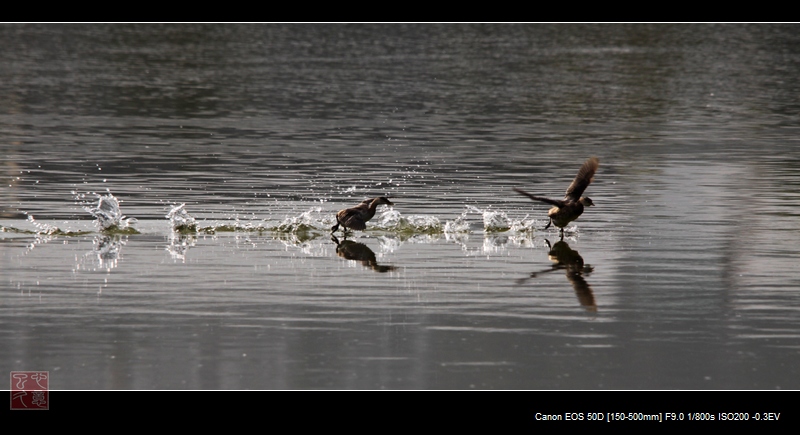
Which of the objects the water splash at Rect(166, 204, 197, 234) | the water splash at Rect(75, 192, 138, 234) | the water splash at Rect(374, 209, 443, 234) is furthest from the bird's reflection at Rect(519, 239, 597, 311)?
the water splash at Rect(75, 192, 138, 234)

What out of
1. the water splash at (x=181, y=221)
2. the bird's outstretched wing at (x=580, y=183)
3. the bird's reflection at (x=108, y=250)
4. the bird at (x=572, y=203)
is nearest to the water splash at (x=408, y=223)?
the bird at (x=572, y=203)

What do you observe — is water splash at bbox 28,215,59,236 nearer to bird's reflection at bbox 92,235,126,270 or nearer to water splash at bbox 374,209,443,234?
bird's reflection at bbox 92,235,126,270

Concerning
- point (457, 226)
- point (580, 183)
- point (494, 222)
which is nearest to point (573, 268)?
point (580, 183)

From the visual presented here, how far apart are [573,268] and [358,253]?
2.81 metres

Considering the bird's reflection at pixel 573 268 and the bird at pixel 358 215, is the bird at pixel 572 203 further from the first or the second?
the bird at pixel 358 215

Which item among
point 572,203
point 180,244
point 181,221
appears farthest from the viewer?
point 181,221

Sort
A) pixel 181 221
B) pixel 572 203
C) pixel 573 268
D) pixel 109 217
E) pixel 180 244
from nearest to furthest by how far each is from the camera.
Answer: pixel 573 268, pixel 180 244, pixel 572 203, pixel 109 217, pixel 181 221

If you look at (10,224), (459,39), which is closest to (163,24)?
(459,39)

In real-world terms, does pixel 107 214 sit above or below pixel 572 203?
below

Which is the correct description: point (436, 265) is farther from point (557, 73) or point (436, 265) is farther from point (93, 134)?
point (557, 73)

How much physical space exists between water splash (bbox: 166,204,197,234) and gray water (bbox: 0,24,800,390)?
0.36ft

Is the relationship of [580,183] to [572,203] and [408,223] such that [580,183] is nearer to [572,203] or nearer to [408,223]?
[572,203]

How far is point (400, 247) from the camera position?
18.1 m

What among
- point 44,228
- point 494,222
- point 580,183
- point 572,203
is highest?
point 580,183
